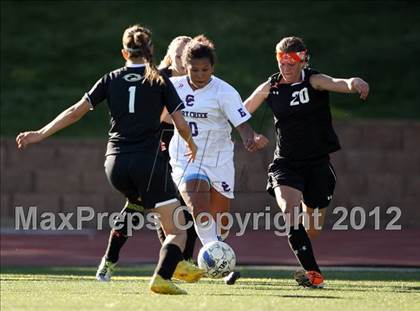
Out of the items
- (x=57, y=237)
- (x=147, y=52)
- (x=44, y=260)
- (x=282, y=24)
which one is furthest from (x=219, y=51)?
(x=147, y=52)

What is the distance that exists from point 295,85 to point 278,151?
64 centimetres

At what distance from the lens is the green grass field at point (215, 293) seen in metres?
8.41

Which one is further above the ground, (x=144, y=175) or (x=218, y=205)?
(x=144, y=175)

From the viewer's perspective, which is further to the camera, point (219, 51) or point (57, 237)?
point (219, 51)

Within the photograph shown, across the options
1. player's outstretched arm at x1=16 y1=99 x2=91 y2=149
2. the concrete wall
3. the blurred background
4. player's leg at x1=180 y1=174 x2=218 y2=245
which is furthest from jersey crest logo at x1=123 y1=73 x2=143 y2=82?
the concrete wall

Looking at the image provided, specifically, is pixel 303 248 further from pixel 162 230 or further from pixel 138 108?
pixel 138 108

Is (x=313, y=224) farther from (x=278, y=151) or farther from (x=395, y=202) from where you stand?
(x=395, y=202)

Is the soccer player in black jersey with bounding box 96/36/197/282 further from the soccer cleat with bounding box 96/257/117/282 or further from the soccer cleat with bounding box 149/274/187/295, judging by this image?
the soccer cleat with bounding box 149/274/187/295

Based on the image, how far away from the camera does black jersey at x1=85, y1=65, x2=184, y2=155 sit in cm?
920

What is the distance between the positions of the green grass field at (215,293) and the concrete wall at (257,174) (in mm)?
5220

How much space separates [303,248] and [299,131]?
3.61 feet

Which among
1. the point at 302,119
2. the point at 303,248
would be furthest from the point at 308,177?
the point at 303,248

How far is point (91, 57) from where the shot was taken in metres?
22.0

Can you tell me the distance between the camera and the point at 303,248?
10.2 metres
